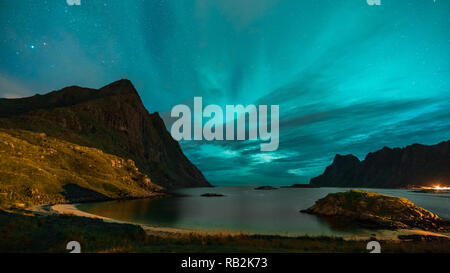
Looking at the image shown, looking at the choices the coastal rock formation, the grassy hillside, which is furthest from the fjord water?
the grassy hillside

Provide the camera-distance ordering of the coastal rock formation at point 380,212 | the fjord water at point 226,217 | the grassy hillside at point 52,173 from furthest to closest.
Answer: the grassy hillside at point 52,173 → the coastal rock formation at point 380,212 → the fjord water at point 226,217

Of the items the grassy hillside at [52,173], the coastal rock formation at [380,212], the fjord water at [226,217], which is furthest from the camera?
the grassy hillside at [52,173]

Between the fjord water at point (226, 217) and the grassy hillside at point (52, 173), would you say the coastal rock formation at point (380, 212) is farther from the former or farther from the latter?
the grassy hillside at point (52, 173)

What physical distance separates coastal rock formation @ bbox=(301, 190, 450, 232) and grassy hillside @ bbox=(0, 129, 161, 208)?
6875 centimetres

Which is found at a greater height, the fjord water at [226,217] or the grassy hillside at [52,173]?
the grassy hillside at [52,173]

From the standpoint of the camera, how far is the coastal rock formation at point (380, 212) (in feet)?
132

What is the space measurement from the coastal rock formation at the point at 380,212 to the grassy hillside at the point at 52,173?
68.8 metres

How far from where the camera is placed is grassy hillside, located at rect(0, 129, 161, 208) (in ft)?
184

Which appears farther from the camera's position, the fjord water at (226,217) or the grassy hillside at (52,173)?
the grassy hillside at (52,173)

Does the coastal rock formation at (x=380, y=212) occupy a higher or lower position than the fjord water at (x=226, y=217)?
higher

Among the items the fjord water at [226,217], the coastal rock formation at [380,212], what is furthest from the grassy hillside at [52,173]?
the coastal rock formation at [380,212]

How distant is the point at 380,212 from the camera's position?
1807 inches
